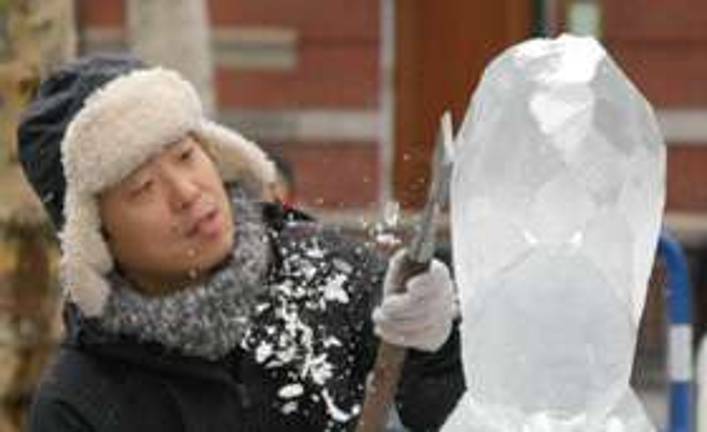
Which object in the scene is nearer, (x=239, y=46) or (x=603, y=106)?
(x=603, y=106)

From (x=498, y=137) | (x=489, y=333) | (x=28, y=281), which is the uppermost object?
(x=498, y=137)

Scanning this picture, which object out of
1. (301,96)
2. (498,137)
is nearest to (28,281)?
(498,137)

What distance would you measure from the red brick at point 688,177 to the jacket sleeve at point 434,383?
9401 mm

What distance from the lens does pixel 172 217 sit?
121 inches

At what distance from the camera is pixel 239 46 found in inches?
517

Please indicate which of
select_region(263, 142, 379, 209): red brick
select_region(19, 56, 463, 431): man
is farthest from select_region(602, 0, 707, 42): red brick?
select_region(19, 56, 463, 431): man

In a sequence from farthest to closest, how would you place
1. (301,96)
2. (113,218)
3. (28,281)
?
1. (301,96)
2. (28,281)
3. (113,218)

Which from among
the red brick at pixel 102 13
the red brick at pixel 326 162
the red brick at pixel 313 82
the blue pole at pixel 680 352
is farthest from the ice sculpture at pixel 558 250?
the red brick at pixel 102 13

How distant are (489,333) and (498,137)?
23 cm

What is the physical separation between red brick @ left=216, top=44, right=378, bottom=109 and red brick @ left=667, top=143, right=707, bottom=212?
1.85 meters

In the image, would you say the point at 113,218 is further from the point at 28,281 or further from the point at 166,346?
the point at 28,281

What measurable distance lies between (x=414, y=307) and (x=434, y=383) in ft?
1.26

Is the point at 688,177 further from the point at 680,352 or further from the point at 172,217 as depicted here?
the point at 172,217

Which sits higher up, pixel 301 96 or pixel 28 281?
pixel 28 281
